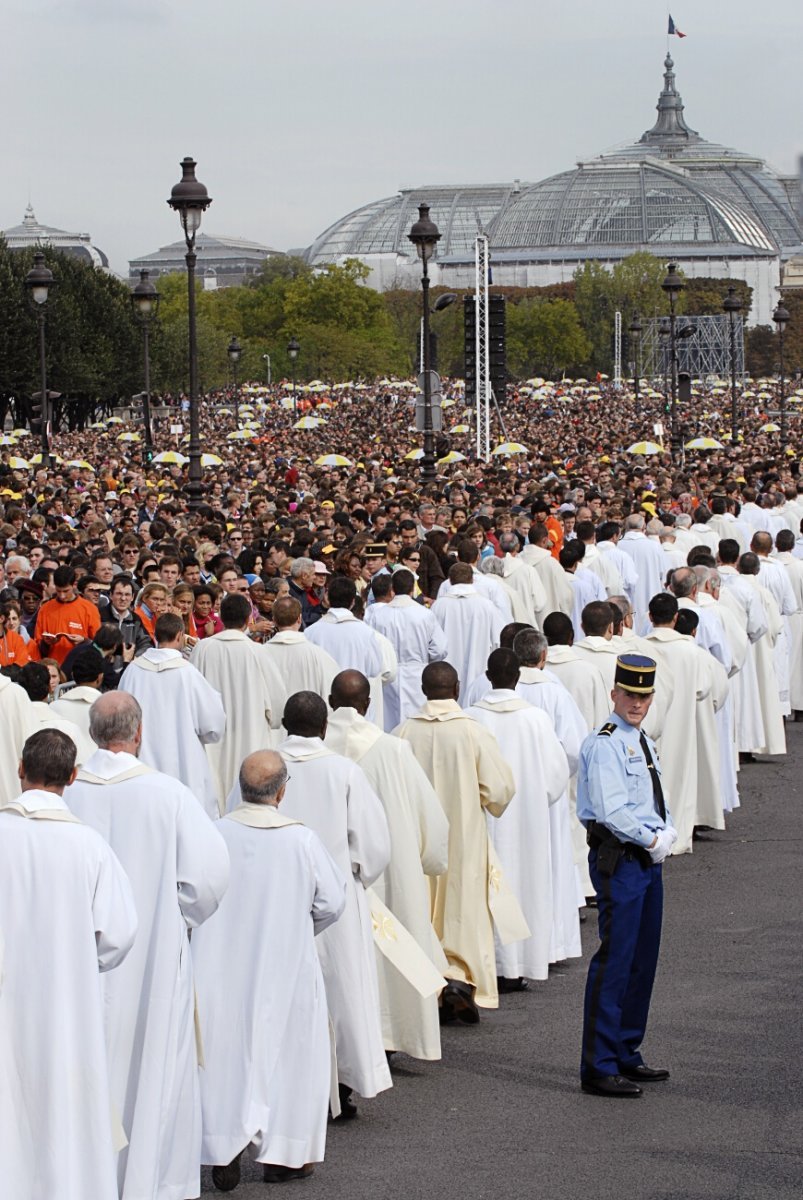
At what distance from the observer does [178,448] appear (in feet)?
146

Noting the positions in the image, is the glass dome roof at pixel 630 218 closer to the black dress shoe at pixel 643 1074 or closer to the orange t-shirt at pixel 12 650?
the orange t-shirt at pixel 12 650

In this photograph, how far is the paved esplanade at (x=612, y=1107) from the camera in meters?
7.20

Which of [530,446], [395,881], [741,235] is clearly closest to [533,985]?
[395,881]

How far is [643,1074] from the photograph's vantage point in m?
8.19

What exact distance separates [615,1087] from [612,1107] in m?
0.09

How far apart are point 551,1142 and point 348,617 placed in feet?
18.4

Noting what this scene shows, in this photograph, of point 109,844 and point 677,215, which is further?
point 677,215

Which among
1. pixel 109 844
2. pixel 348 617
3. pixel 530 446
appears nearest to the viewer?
pixel 109 844

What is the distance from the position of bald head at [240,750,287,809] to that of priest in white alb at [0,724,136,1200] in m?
0.85

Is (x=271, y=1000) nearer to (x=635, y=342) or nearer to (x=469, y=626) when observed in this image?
(x=469, y=626)

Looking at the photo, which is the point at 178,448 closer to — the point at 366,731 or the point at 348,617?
the point at 348,617

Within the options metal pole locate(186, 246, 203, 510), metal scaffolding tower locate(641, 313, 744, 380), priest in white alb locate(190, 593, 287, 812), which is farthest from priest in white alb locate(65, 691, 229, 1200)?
metal scaffolding tower locate(641, 313, 744, 380)

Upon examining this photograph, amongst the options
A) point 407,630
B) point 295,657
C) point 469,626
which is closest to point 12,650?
point 295,657

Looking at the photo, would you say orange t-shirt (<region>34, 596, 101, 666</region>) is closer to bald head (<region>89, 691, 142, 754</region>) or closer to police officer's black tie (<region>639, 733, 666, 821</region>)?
police officer's black tie (<region>639, 733, 666, 821</region>)
